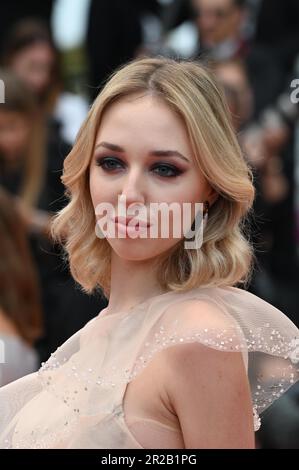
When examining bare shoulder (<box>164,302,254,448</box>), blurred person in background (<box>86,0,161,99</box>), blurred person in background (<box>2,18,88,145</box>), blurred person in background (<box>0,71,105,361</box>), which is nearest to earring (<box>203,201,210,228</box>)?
bare shoulder (<box>164,302,254,448</box>)

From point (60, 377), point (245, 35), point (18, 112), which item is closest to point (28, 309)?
point (18, 112)

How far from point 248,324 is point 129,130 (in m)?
0.45

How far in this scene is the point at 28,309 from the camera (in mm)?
4254

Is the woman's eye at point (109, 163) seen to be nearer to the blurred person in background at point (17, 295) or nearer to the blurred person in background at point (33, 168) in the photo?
the blurred person in background at point (17, 295)

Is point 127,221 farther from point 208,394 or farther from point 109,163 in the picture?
point 208,394

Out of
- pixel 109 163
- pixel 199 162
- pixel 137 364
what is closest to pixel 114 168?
pixel 109 163

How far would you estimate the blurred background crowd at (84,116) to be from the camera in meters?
4.26

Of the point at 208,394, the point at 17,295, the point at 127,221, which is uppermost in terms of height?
the point at 127,221

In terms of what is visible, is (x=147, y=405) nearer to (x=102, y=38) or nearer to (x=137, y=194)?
(x=137, y=194)

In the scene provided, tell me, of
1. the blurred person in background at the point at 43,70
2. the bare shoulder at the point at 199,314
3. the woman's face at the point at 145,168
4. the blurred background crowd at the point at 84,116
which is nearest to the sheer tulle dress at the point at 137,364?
the bare shoulder at the point at 199,314

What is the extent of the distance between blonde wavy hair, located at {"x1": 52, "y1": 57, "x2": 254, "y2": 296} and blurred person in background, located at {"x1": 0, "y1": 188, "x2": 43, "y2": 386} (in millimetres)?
1756

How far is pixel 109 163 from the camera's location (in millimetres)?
2113

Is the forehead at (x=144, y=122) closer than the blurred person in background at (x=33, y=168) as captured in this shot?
Yes

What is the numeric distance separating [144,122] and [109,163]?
113 millimetres
